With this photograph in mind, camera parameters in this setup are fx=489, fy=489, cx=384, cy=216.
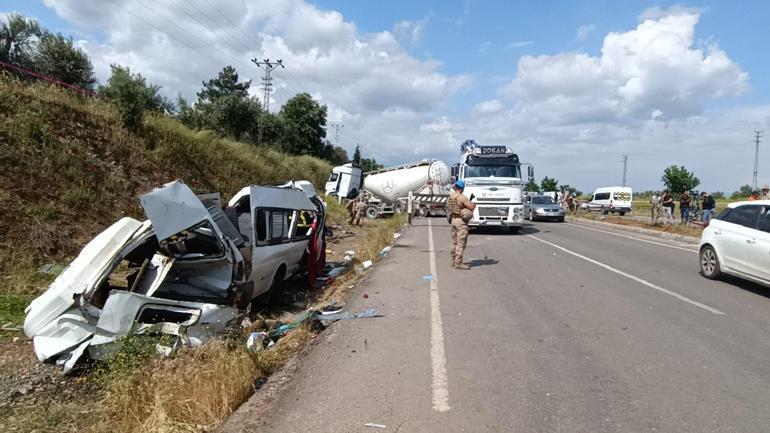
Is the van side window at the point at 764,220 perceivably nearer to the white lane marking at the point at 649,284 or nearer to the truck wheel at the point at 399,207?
the white lane marking at the point at 649,284

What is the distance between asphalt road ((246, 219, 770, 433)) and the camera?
3635 millimetres

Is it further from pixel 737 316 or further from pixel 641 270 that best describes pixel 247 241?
pixel 641 270

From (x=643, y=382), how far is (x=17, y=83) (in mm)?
15431

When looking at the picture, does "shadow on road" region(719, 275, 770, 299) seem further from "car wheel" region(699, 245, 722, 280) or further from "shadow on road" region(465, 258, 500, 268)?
"shadow on road" region(465, 258, 500, 268)

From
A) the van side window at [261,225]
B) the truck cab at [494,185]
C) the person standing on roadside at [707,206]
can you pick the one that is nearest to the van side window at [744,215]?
the van side window at [261,225]

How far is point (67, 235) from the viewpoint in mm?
9953

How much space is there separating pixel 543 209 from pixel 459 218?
808 inches

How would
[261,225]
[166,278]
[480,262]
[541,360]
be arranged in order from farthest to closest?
[480,262] < [261,225] < [166,278] < [541,360]

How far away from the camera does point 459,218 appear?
10211 millimetres

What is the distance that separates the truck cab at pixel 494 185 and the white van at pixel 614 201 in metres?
26.5

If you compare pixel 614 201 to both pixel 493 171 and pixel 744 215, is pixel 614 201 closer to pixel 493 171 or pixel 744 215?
pixel 493 171

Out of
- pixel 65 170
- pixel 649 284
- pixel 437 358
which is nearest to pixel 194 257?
pixel 437 358

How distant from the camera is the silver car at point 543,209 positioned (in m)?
29.0

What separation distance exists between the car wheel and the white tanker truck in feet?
66.4
